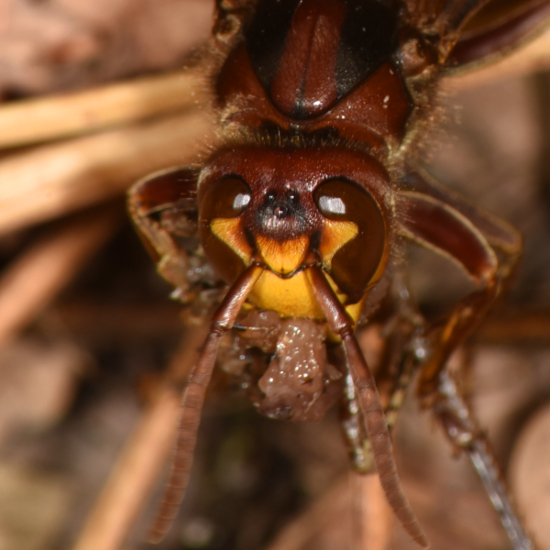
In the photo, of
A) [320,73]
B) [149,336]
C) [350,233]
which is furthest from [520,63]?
[149,336]

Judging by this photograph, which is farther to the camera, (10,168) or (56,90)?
(56,90)

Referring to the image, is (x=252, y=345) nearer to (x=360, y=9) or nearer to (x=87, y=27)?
(x=360, y=9)

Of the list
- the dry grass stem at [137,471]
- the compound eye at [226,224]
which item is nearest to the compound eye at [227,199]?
the compound eye at [226,224]

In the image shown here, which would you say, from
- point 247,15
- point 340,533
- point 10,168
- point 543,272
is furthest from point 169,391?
point 543,272

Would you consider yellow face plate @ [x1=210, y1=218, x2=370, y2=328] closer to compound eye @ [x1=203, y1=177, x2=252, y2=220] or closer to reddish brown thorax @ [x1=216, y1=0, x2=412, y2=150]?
compound eye @ [x1=203, y1=177, x2=252, y2=220]

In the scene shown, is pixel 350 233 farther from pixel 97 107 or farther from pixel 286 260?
pixel 97 107

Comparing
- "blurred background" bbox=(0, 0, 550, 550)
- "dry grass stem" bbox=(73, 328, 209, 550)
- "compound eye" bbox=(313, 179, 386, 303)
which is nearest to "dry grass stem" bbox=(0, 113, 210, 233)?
"blurred background" bbox=(0, 0, 550, 550)

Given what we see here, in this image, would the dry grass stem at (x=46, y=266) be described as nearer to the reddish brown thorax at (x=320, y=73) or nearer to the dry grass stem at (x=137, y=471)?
the dry grass stem at (x=137, y=471)
